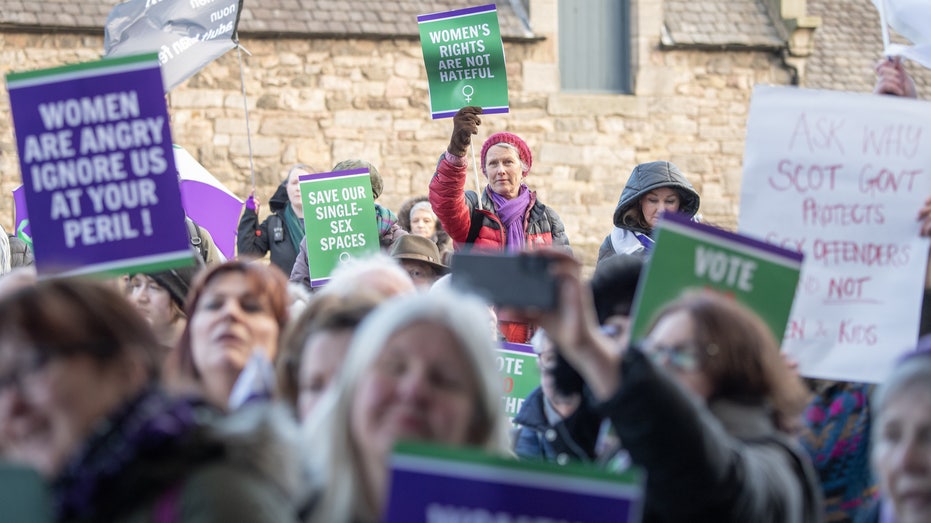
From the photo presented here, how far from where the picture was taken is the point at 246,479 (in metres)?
2.38

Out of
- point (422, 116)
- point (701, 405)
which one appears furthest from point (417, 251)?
point (422, 116)

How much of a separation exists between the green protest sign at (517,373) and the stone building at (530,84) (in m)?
9.92

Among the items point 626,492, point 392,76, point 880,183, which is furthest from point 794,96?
point 392,76

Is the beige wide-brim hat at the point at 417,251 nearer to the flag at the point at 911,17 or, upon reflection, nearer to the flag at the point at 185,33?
the flag at the point at 911,17

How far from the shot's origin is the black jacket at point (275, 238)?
9297 millimetres

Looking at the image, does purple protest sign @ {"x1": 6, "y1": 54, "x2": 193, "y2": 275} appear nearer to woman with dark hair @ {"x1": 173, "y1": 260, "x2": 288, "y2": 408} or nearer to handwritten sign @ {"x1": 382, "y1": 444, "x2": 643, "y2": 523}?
woman with dark hair @ {"x1": 173, "y1": 260, "x2": 288, "y2": 408}

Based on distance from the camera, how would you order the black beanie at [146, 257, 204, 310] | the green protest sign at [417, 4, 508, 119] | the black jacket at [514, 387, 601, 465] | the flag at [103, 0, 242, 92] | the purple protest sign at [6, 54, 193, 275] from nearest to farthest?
the black jacket at [514, 387, 601, 465] < the purple protest sign at [6, 54, 193, 275] < the black beanie at [146, 257, 204, 310] < the green protest sign at [417, 4, 508, 119] < the flag at [103, 0, 242, 92]

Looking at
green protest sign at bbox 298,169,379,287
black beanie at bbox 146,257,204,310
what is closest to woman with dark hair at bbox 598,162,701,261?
green protest sign at bbox 298,169,379,287

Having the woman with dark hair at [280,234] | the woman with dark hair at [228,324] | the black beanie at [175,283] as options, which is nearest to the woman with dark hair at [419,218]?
the woman with dark hair at [280,234]

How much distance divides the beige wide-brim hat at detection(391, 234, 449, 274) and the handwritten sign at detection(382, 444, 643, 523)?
4690 mm

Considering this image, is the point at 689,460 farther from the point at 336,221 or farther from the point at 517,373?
the point at 336,221

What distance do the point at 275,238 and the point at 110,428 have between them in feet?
22.7

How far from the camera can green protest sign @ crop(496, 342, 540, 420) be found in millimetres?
6129

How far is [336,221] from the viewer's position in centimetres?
793
